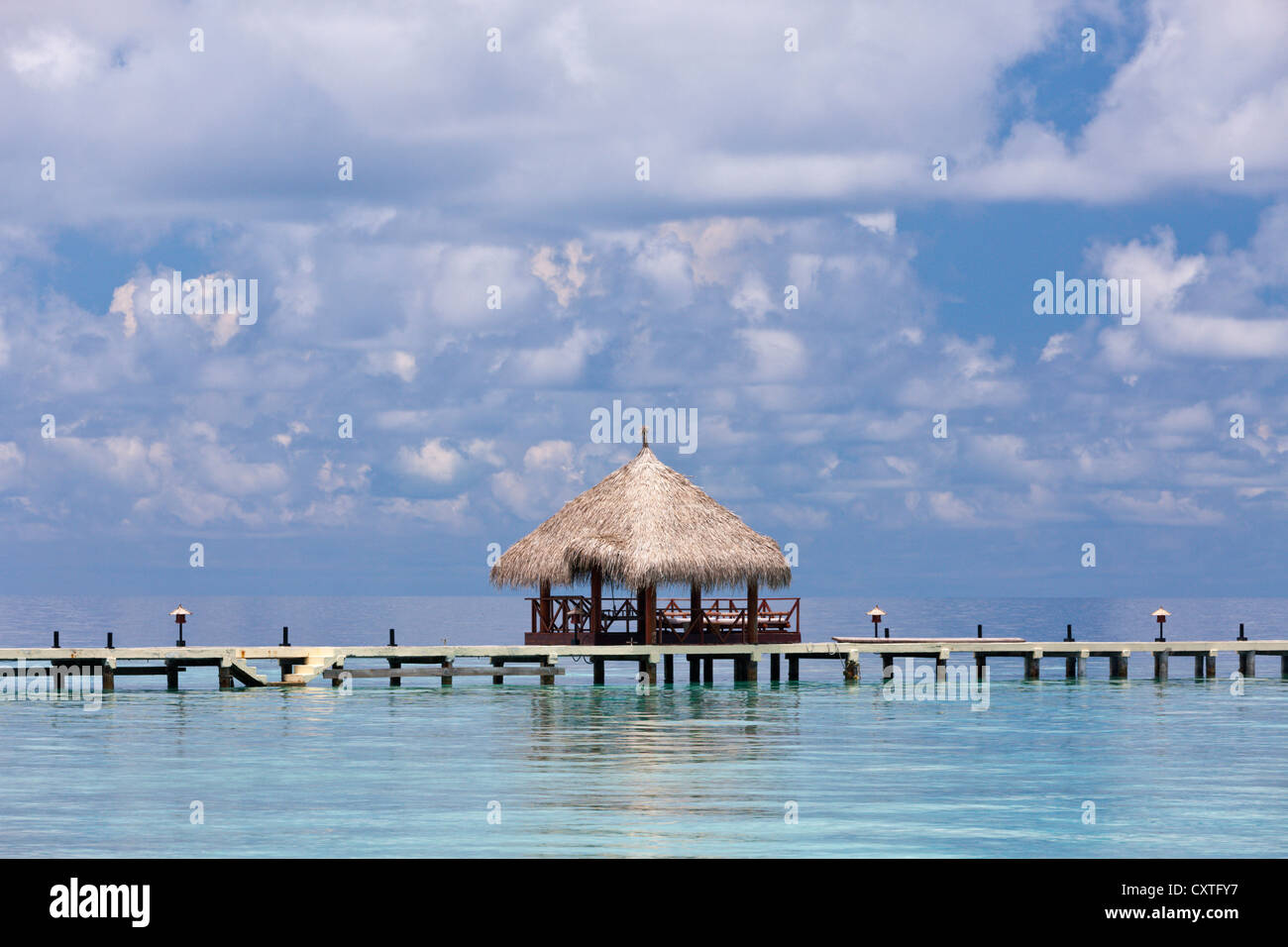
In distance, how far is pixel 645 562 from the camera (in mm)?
40312

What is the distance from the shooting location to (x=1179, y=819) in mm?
21656

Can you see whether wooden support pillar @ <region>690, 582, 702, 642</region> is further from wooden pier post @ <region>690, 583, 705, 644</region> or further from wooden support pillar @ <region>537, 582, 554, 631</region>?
wooden support pillar @ <region>537, 582, 554, 631</region>

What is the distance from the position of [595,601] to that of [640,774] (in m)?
17.1

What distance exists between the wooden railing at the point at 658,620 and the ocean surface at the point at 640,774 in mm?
1609

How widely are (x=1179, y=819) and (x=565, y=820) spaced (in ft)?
26.8

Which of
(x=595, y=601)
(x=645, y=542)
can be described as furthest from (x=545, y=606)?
(x=645, y=542)

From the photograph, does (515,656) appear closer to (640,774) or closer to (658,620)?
(658,620)

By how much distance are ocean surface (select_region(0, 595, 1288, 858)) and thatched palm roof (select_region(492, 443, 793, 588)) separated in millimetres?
3096

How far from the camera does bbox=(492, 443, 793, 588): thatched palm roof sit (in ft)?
133

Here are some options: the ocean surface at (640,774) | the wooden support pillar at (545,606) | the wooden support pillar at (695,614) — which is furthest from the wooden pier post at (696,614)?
the wooden support pillar at (545,606)

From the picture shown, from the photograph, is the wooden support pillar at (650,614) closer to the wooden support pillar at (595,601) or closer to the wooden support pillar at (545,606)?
the wooden support pillar at (595,601)

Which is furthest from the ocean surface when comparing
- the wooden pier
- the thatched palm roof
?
the thatched palm roof

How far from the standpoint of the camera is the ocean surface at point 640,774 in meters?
19.4
